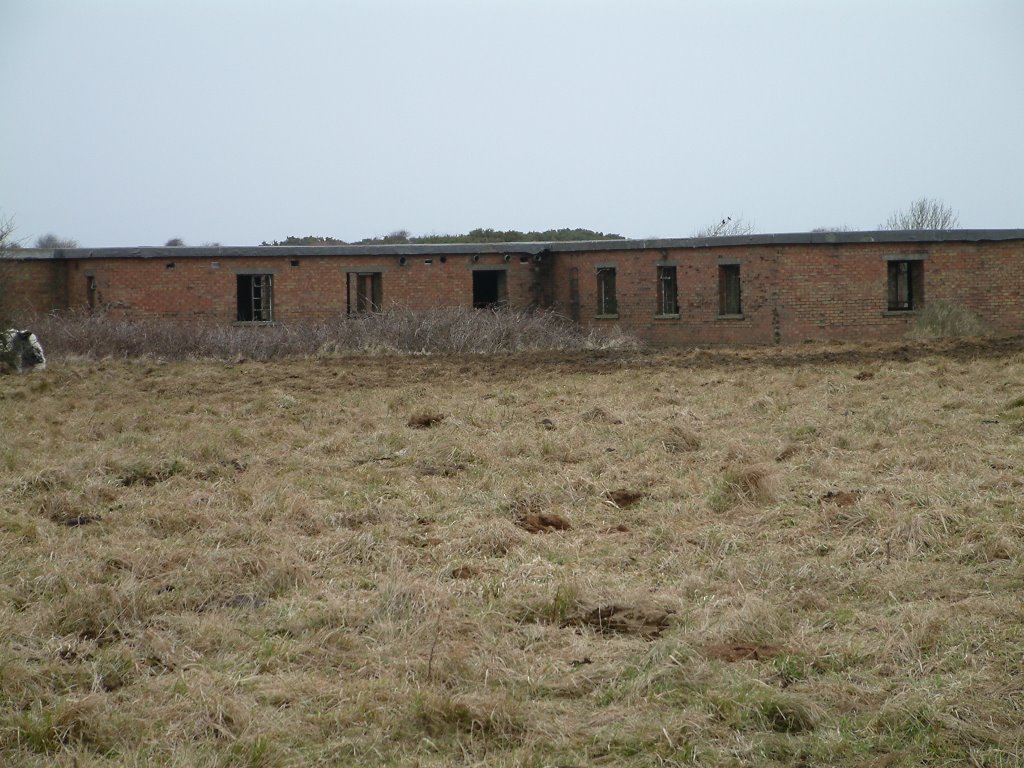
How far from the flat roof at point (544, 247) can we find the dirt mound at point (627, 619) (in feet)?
74.0

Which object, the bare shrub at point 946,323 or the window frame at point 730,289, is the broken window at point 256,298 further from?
the bare shrub at point 946,323

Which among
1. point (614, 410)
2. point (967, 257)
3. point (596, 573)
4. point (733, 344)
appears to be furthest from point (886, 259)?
point (596, 573)

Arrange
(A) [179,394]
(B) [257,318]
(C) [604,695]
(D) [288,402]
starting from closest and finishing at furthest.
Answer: (C) [604,695], (D) [288,402], (A) [179,394], (B) [257,318]

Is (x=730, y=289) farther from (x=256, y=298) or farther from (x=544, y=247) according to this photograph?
(x=256, y=298)

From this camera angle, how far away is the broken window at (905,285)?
27734 mm

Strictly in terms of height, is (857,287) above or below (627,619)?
above

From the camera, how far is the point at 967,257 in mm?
27328

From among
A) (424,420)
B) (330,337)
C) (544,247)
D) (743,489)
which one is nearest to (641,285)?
(544,247)

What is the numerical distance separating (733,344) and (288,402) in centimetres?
1521

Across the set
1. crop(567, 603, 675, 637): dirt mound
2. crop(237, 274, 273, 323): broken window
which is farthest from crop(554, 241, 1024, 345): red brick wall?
crop(567, 603, 675, 637): dirt mound

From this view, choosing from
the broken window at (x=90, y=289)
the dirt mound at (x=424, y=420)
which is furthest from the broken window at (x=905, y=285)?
the broken window at (x=90, y=289)

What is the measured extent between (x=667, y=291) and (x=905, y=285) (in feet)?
20.1

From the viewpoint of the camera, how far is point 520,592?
601cm

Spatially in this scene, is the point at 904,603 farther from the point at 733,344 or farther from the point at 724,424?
the point at 733,344
